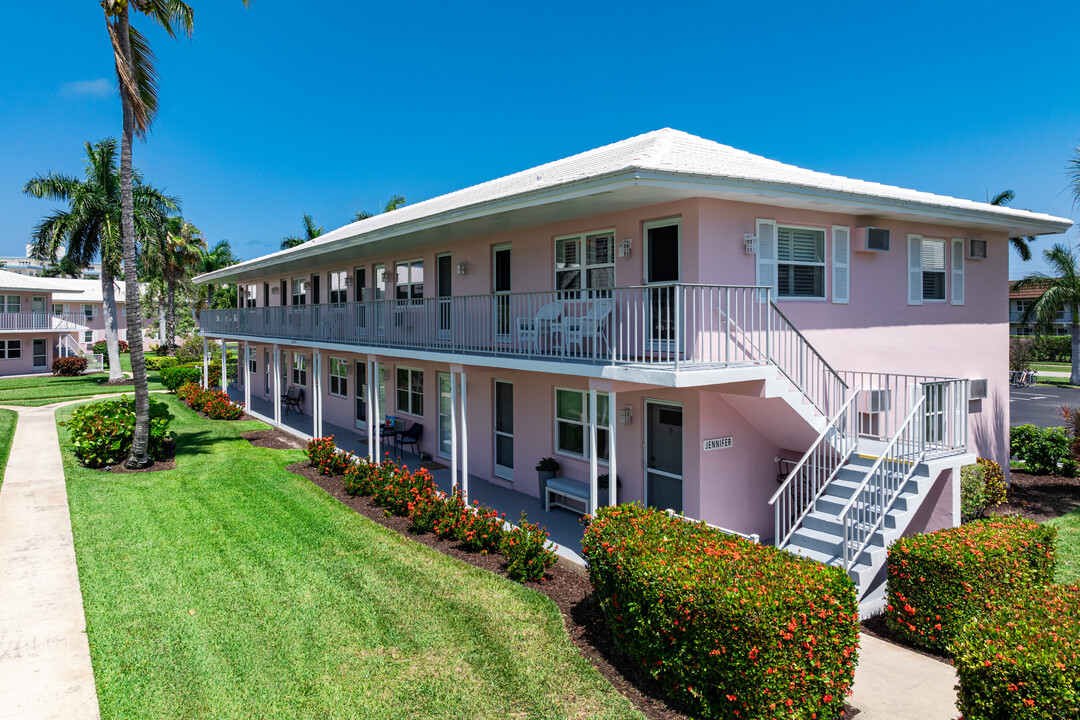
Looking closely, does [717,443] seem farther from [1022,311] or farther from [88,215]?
[1022,311]

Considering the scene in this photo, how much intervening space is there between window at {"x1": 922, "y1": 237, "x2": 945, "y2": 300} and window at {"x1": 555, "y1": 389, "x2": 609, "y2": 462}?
21.9ft

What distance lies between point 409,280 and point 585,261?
7.13 m

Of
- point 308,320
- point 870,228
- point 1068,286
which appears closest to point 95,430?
point 308,320

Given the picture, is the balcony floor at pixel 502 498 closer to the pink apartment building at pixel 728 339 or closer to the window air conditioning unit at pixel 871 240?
the pink apartment building at pixel 728 339

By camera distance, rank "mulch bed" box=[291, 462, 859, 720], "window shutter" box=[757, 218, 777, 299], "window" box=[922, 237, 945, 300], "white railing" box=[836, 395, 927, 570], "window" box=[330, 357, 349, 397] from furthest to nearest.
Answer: "window" box=[330, 357, 349, 397], "window" box=[922, 237, 945, 300], "window shutter" box=[757, 218, 777, 299], "white railing" box=[836, 395, 927, 570], "mulch bed" box=[291, 462, 859, 720]

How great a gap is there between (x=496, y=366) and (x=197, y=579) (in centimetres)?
525

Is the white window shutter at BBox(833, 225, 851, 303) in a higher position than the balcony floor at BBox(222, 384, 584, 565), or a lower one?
higher

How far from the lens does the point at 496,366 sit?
10742 mm

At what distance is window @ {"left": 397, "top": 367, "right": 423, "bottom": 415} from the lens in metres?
17.0

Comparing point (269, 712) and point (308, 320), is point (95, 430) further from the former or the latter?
point (269, 712)

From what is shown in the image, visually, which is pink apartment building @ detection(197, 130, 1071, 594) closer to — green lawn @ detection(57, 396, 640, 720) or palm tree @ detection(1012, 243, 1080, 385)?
green lawn @ detection(57, 396, 640, 720)

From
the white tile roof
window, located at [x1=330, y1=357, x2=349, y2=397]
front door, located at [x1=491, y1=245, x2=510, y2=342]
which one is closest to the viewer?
the white tile roof

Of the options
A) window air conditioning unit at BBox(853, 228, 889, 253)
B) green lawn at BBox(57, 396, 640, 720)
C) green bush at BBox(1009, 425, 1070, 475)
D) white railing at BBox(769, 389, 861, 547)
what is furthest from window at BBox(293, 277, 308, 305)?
green bush at BBox(1009, 425, 1070, 475)

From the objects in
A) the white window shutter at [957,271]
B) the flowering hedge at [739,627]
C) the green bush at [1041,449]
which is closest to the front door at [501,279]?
the flowering hedge at [739,627]
